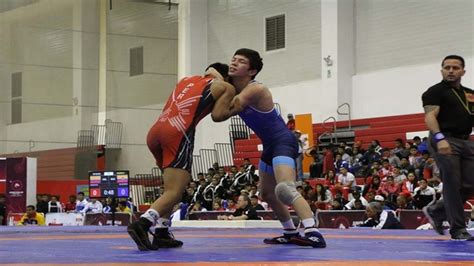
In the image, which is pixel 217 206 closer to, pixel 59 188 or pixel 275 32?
pixel 275 32

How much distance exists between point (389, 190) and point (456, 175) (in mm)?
10426

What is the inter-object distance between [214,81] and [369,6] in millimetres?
18040

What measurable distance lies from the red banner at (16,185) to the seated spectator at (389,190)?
10.6 meters

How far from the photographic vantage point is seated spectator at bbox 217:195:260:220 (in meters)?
15.6

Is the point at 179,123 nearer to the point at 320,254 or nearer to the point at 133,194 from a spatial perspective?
the point at 320,254

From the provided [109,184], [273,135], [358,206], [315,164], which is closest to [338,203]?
[358,206]

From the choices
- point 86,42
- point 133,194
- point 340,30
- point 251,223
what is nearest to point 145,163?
point 133,194

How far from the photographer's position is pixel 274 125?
6.62 meters

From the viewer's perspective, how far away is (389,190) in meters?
17.3

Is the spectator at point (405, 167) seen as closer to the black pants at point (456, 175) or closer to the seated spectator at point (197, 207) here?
the seated spectator at point (197, 207)

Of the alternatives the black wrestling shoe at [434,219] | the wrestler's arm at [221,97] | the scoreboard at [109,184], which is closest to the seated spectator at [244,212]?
the scoreboard at [109,184]

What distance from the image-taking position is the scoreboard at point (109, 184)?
19.3 meters

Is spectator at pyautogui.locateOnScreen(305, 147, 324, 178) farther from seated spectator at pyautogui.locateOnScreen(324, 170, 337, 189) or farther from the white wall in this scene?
the white wall

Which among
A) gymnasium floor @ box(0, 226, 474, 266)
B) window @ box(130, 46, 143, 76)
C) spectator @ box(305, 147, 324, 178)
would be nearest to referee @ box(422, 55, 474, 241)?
gymnasium floor @ box(0, 226, 474, 266)
